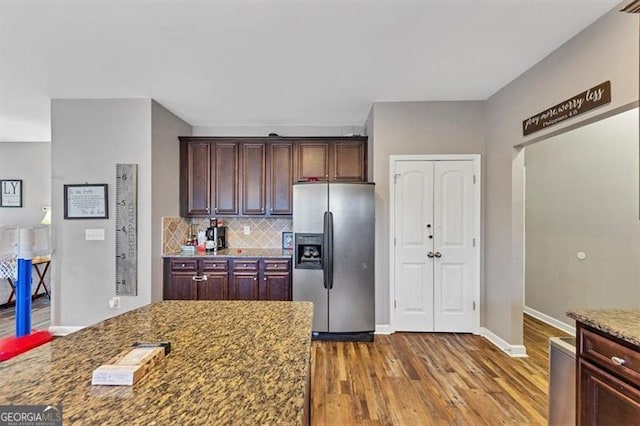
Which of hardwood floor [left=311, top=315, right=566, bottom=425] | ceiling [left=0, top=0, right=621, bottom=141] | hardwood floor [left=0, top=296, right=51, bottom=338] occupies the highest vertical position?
ceiling [left=0, top=0, right=621, bottom=141]

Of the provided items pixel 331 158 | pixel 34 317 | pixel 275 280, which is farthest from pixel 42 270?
pixel 331 158

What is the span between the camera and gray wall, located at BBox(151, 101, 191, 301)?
3604 mm

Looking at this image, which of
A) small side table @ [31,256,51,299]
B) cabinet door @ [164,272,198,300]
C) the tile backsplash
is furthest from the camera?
small side table @ [31,256,51,299]

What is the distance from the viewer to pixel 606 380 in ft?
4.62

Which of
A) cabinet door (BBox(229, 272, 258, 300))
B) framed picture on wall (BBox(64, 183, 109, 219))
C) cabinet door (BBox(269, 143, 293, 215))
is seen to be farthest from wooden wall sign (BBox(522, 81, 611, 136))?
framed picture on wall (BBox(64, 183, 109, 219))

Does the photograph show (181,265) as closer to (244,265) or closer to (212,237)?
(212,237)

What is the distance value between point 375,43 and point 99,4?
1923mm

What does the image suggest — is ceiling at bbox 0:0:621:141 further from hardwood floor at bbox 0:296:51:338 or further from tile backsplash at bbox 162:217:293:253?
hardwood floor at bbox 0:296:51:338

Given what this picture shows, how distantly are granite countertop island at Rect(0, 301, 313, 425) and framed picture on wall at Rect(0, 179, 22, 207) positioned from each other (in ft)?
19.4

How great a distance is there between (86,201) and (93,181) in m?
0.24

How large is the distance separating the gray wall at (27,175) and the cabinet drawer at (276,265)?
4578 millimetres

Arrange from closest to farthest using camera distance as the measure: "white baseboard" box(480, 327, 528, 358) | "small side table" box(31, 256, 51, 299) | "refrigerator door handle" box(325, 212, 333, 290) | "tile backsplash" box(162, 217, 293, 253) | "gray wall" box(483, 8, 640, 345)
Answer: "gray wall" box(483, 8, 640, 345), "white baseboard" box(480, 327, 528, 358), "refrigerator door handle" box(325, 212, 333, 290), "tile backsplash" box(162, 217, 293, 253), "small side table" box(31, 256, 51, 299)

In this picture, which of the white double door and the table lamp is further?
the white double door

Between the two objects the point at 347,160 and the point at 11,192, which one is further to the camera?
the point at 11,192
